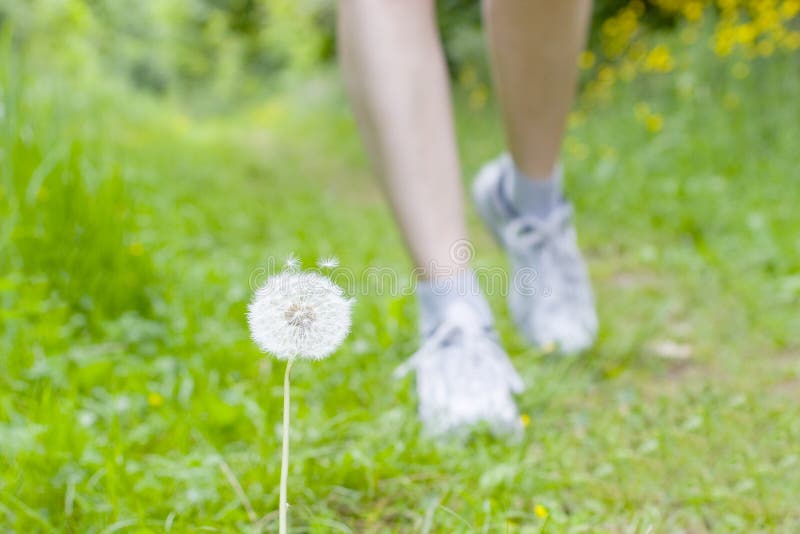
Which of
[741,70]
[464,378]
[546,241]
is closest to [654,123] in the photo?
[741,70]

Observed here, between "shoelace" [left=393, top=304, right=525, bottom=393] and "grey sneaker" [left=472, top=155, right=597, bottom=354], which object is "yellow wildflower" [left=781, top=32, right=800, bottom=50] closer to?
"grey sneaker" [left=472, top=155, right=597, bottom=354]

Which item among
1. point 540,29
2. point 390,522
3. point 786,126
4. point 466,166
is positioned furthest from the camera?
point 466,166

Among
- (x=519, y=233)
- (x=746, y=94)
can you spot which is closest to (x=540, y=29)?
(x=519, y=233)

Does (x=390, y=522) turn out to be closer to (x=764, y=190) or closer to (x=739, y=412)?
(x=739, y=412)

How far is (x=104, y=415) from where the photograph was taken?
1.38 metres

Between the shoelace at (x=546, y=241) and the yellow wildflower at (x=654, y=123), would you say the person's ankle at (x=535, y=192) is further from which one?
the yellow wildflower at (x=654, y=123)

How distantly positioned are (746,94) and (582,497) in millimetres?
3005

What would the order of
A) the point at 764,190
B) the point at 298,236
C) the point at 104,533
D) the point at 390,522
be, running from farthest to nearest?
1. the point at 764,190
2. the point at 298,236
3. the point at 390,522
4. the point at 104,533

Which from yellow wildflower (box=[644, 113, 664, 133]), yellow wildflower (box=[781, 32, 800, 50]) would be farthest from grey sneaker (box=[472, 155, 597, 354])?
yellow wildflower (box=[781, 32, 800, 50])

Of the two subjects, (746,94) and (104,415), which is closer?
(104,415)

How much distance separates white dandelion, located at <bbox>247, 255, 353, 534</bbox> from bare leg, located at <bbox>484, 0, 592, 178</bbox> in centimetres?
103

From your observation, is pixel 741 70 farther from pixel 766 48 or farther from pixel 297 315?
pixel 297 315

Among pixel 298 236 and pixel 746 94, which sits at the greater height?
pixel 746 94

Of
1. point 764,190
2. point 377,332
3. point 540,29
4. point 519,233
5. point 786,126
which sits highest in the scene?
point 786,126
